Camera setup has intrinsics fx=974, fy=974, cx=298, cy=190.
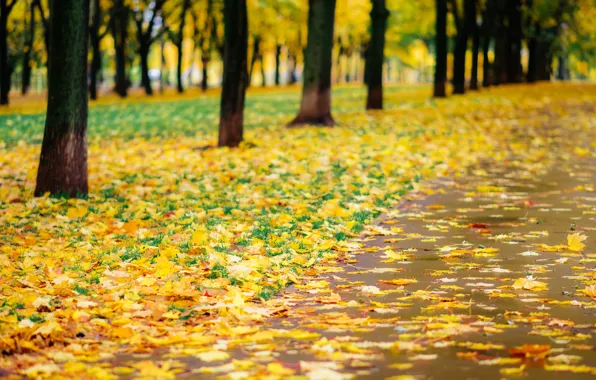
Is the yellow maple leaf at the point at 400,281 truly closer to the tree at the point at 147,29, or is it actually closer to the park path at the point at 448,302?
the park path at the point at 448,302

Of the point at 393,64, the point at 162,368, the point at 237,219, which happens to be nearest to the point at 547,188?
the point at 237,219

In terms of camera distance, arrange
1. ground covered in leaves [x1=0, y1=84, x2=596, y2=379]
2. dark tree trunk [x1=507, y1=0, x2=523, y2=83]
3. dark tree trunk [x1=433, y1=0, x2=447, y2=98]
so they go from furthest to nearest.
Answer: dark tree trunk [x1=507, y1=0, x2=523, y2=83] < dark tree trunk [x1=433, y1=0, x2=447, y2=98] < ground covered in leaves [x1=0, y1=84, x2=596, y2=379]

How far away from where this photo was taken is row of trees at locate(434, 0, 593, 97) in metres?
38.7

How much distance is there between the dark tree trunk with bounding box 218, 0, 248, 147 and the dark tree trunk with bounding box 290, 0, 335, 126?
4.54 m

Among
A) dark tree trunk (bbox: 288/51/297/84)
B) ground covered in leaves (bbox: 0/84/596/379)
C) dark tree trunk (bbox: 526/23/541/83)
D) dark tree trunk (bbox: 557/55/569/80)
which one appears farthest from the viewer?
dark tree trunk (bbox: 557/55/569/80)

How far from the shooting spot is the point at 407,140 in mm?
19281

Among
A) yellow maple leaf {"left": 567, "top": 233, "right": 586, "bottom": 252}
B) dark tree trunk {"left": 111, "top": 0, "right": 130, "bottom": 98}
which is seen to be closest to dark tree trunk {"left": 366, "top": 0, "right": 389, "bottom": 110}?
dark tree trunk {"left": 111, "top": 0, "right": 130, "bottom": 98}

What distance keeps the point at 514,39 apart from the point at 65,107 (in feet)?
141

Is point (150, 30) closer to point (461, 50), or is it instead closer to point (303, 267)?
point (461, 50)

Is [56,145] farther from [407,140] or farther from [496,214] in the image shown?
[407,140]

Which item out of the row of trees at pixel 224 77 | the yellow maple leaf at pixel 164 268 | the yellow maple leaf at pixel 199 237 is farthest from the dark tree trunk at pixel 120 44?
the yellow maple leaf at pixel 164 268

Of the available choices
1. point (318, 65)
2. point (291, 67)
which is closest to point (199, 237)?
point (318, 65)

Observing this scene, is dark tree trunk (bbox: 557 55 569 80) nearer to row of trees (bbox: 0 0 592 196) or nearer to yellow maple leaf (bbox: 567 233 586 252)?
row of trees (bbox: 0 0 592 196)

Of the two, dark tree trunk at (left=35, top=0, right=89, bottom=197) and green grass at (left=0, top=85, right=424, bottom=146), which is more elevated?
dark tree trunk at (left=35, top=0, right=89, bottom=197)
